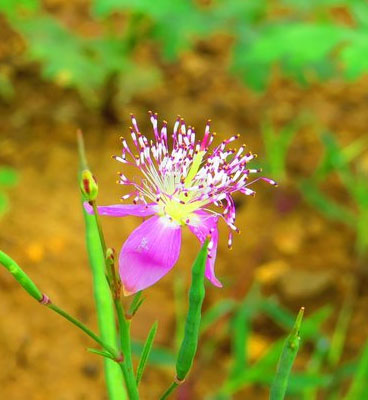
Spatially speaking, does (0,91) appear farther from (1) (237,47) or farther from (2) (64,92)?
(1) (237,47)

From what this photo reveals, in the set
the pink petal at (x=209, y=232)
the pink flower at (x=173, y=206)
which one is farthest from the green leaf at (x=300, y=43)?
the pink petal at (x=209, y=232)

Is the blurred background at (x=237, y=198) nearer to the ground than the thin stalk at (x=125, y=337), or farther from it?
farther from it

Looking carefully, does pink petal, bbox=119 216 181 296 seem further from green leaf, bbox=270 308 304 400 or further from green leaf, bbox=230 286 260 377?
green leaf, bbox=230 286 260 377

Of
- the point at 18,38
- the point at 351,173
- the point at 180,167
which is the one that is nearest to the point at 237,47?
the point at 351,173

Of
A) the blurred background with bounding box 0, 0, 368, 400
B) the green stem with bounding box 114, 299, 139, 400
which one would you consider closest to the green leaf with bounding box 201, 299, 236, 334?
the blurred background with bounding box 0, 0, 368, 400

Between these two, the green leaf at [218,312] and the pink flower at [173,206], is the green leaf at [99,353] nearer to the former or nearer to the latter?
the pink flower at [173,206]

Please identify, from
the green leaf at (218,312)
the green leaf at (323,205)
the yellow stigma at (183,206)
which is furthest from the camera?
the green leaf at (323,205)

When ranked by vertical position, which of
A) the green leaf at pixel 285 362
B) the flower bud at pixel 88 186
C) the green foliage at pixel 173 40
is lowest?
the green leaf at pixel 285 362
